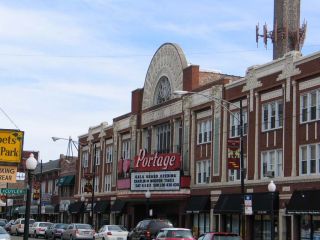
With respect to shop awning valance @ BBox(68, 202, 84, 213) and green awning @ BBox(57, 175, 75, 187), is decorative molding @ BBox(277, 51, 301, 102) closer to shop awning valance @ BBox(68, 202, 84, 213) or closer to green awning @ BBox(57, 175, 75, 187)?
shop awning valance @ BBox(68, 202, 84, 213)

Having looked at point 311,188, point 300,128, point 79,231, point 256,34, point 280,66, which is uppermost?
point 256,34

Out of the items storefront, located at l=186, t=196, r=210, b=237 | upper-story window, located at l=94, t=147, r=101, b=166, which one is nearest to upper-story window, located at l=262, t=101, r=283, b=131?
storefront, located at l=186, t=196, r=210, b=237

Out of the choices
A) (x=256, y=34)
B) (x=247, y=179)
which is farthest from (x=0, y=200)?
(x=247, y=179)

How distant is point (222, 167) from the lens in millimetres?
48500

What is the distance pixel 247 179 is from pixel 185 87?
40.6ft

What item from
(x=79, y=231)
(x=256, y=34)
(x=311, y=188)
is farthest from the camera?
(x=256, y=34)

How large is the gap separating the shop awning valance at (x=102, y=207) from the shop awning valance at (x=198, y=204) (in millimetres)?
17185

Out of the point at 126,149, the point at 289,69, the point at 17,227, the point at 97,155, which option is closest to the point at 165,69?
the point at 126,149

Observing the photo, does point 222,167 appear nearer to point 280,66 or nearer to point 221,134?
point 221,134

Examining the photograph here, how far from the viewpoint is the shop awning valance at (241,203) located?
138 ft

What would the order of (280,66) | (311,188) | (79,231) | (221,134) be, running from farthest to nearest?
1. (221,134)
2. (79,231)
3. (280,66)
4. (311,188)

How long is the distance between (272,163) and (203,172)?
9.43 meters

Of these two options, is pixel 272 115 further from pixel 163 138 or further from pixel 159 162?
pixel 163 138

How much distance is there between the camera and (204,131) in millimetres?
52156
